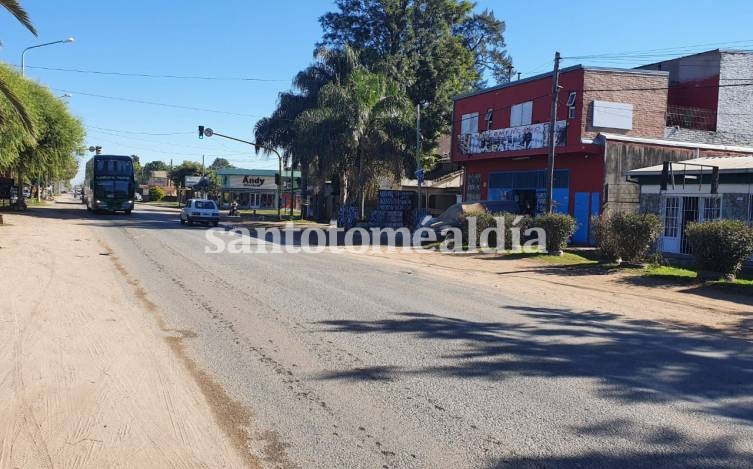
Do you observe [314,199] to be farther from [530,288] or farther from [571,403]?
[571,403]

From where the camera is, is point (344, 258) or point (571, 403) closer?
point (571, 403)

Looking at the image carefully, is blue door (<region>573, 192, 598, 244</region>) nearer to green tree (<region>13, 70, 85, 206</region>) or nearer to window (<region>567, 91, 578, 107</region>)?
window (<region>567, 91, 578, 107</region>)

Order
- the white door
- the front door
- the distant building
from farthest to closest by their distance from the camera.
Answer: the front door, the distant building, the white door

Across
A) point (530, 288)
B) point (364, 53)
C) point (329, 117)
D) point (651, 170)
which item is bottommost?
point (530, 288)

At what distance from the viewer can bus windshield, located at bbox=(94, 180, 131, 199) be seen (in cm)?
4297

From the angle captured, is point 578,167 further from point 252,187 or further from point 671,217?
point 252,187

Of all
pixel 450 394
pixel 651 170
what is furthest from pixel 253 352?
pixel 651 170

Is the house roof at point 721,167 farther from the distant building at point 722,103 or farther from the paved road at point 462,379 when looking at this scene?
the paved road at point 462,379

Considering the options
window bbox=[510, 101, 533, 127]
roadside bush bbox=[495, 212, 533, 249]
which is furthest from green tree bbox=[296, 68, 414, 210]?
roadside bush bbox=[495, 212, 533, 249]

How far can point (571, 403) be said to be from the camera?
582cm

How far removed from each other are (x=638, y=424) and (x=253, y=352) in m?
4.25

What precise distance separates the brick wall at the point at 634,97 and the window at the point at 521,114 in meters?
3.75

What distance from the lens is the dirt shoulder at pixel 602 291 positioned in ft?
36.4

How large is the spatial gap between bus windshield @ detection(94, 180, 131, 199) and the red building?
25.7 meters
